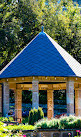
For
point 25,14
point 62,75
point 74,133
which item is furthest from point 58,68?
point 25,14

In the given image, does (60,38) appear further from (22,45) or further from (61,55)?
(61,55)

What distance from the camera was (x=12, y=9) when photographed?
34.9m

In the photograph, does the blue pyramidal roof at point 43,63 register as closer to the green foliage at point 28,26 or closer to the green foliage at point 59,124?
the green foliage at point 59,124

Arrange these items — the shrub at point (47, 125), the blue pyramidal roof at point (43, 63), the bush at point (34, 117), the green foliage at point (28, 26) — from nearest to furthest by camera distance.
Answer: the shrub at point (47, 125), the bush at point (34, 117), the blue pyramidal roof at point (43, 63), the green foliage at point (28, 26)

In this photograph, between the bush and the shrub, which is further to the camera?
the bush

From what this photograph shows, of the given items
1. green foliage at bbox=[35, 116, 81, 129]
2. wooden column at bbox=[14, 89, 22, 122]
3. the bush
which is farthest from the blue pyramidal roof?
green foliage at bbox=[35, 116, 81, 129]

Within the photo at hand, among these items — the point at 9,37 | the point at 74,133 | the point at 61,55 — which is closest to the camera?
the point at 74,133

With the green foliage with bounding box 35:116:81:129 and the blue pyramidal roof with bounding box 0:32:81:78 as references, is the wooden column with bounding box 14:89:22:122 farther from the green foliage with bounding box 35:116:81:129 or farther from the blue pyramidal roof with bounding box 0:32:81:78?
the green foliage with bounding box 35:116:81:129

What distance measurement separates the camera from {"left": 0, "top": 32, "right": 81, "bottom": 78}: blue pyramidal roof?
20.7 metres

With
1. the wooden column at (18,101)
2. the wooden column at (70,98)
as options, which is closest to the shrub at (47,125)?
the wooden column at (70,98)

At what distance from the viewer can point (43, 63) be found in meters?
21.4

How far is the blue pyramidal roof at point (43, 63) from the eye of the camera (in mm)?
20739

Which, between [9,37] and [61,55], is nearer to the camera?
[61,55]

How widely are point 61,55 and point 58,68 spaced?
4.69 feet
